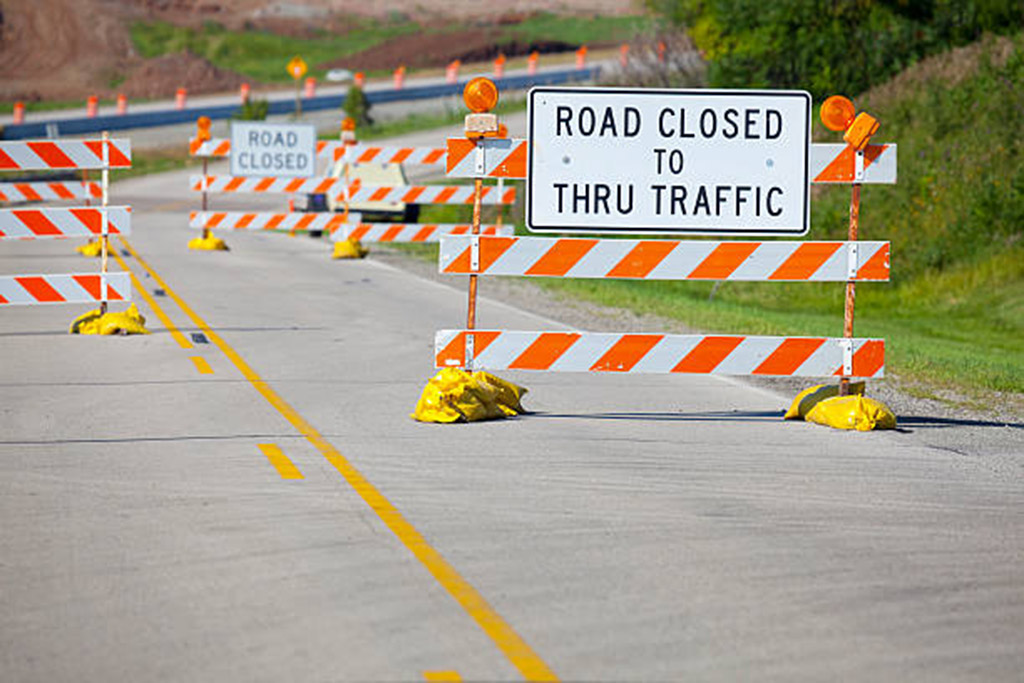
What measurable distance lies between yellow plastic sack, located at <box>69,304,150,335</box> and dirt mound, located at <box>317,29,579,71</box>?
70458mm

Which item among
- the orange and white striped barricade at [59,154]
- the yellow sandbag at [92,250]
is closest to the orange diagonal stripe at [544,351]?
the orange and white striped barricade at [59,154]

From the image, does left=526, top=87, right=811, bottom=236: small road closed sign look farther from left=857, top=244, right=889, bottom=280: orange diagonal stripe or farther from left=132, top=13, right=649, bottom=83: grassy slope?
left=132, top=13, right=649, bottom=83: grassy slope

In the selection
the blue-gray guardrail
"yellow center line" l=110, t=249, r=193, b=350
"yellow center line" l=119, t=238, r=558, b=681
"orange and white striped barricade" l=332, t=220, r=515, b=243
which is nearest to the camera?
"yellow center line" l=119, t=238, r=558, b=681

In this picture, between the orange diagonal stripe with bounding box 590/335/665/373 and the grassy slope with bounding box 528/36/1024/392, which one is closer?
the orange diagonal stripe with bounding box 590/335/665/373

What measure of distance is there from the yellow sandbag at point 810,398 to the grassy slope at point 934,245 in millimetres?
3972

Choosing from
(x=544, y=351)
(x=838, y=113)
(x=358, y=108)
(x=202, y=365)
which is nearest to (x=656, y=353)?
(x=544, y=351)

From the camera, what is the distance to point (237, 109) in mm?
64375

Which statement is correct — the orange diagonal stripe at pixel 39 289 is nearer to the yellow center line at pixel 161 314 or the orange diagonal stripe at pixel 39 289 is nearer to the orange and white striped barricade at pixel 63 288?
the orange and white striped barricade at pixel 63 288

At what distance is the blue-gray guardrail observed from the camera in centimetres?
5716

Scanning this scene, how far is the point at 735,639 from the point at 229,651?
189cm

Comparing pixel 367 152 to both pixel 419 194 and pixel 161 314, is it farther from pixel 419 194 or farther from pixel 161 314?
pixel 161 314

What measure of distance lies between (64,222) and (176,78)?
67499 millimetres

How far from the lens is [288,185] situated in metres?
30.5

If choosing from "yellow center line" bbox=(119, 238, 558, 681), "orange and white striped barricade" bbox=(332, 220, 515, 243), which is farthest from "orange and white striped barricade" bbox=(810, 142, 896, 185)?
"orange and white striped barricade" bbox=(332, 220, 515, 243)
